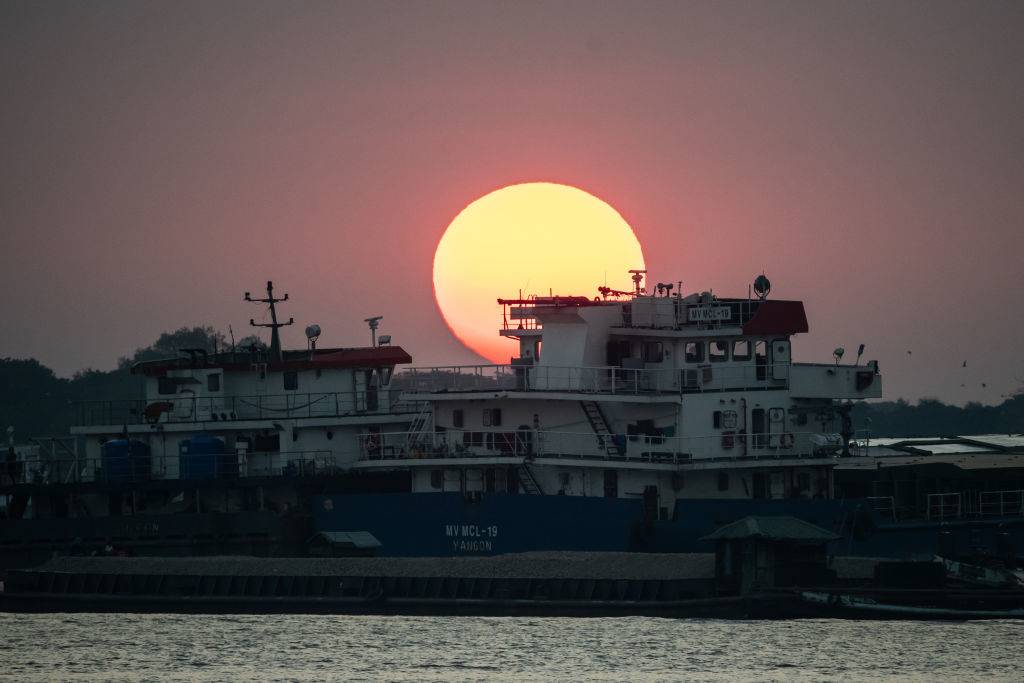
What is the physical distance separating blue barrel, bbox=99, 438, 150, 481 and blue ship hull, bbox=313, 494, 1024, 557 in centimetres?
807

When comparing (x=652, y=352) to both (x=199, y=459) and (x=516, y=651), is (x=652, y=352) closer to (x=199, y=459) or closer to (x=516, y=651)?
(x=516, y=651)

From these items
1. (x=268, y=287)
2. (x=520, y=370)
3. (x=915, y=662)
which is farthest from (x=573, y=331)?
(x=915, y=662)

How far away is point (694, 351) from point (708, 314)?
47.2 inches

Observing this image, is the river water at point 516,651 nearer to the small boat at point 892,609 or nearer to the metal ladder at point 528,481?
the small boat at point 892,609

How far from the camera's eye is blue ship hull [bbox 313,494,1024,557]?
199 feet

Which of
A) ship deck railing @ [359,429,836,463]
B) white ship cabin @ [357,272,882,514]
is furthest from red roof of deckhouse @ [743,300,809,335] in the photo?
ship deck railing @ [359,429,836,463]

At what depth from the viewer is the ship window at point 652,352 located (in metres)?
64.3

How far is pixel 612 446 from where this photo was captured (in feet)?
205

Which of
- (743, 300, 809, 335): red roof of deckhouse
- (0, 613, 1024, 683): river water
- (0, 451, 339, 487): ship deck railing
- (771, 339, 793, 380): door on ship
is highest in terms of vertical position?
(743, 300, 809, 335): red roof of deckhouse

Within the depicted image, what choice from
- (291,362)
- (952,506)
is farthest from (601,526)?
(291,362)

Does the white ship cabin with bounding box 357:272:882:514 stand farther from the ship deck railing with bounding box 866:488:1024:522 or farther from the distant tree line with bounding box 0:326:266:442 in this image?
the distant tree line with bounding box 0:326:266:442

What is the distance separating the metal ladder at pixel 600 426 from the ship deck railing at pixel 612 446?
0.10 feet

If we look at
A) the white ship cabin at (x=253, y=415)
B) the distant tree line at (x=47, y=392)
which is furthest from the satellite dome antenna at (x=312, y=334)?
the distant tree line at (x=47, y=392)

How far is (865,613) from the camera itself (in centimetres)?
5581
